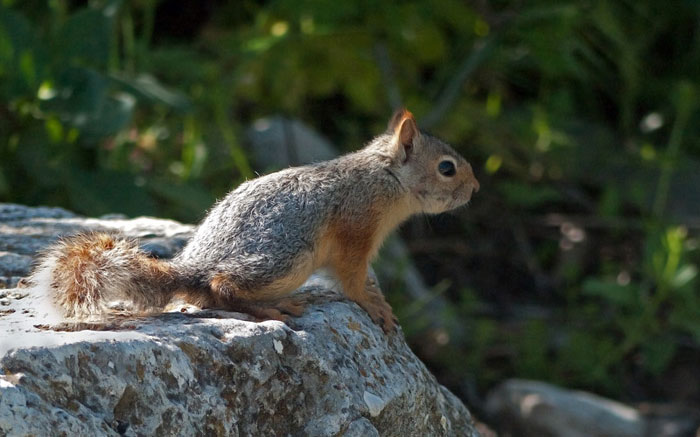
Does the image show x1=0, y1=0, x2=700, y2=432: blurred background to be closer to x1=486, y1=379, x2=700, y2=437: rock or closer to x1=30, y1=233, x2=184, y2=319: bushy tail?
x1=486, y1=379, x2=700, y2=437: rock

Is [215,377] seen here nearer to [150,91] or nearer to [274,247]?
[274,247]

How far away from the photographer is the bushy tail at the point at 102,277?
263 cm

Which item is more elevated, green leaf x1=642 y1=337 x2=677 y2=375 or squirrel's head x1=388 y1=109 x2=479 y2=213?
green leaf x1=642 y1=337 x2=677 y2=375

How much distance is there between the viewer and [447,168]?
378 centimetres

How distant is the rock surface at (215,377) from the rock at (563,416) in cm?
245

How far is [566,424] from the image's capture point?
5562mm

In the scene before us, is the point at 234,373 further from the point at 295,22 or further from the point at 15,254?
the point at 295,22

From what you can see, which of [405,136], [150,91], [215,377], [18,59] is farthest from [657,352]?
[215,377]

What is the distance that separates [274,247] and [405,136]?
87cm

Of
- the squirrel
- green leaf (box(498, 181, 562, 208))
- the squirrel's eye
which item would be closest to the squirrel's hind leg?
the squirrel

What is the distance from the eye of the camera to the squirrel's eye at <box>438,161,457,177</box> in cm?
377

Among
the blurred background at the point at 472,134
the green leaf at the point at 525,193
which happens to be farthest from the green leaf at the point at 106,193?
the green leaf at the point at 525,193

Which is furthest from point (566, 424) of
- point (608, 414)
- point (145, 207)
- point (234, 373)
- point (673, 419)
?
point (234, 373)

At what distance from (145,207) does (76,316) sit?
7.93 feet
